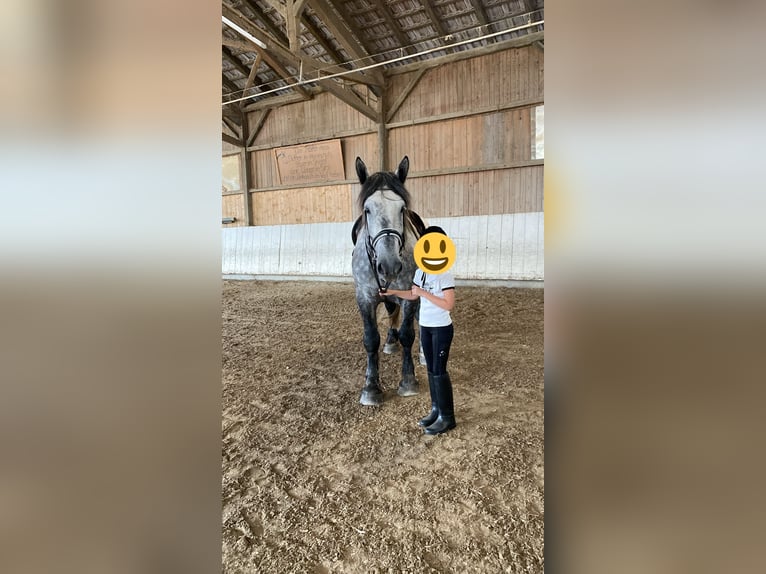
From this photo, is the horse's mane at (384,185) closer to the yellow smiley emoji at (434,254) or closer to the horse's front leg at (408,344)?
the horse's front leg at (408,344)

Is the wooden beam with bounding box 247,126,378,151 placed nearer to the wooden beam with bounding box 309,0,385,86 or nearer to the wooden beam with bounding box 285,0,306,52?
the wooden beam with bounding box 309,0,385,86

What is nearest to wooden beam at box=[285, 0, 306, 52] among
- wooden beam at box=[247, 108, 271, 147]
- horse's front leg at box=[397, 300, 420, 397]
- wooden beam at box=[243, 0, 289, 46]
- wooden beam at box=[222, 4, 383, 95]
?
wooden beam at box=[222, 4, 383, 95]

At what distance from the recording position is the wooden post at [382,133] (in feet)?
27.3

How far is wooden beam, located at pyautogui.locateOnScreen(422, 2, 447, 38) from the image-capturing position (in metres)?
6.57

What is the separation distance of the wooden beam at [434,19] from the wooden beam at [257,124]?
4962mm

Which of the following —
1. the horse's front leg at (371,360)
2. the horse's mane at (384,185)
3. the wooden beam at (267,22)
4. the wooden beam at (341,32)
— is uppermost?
the wooden beam at (267,22)

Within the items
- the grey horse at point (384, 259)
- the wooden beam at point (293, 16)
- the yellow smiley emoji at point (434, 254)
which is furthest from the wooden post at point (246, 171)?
the yellow smiley emoji at point (434, 254)

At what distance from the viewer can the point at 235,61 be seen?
8922 millimetres

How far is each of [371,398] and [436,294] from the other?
2.92 feet
